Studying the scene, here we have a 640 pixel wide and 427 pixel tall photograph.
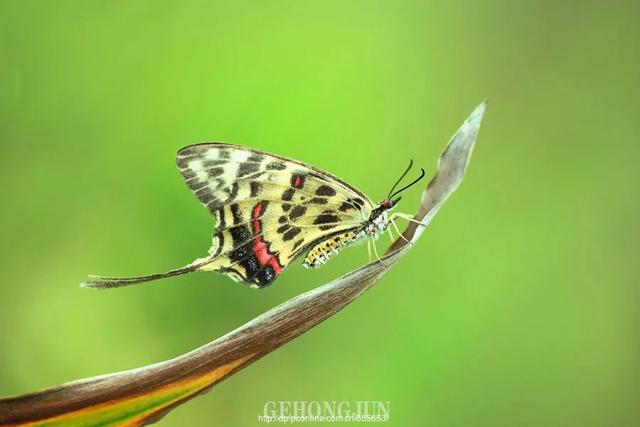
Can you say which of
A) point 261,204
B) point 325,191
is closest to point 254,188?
point 261,204

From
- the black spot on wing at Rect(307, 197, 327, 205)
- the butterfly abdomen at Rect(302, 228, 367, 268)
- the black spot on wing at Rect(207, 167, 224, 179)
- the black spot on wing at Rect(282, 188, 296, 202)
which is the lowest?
the butterfly abdomen at Rect(302, 228, 367, 268)

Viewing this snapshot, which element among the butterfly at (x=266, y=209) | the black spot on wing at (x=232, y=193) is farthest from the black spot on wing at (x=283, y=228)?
the black spot on wing at (x=232, y=193)

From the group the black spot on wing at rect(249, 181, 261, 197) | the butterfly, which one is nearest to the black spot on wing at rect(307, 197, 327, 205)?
the butterfly

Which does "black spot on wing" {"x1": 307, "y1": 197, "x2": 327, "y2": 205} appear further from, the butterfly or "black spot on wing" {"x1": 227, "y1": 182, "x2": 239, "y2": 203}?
"black spot on wing" {"x1": 227, "y1": 182, "x2": 239, "y2": 203}

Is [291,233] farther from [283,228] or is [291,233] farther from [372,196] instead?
[372,196]

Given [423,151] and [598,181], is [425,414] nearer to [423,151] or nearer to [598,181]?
[423,151]
